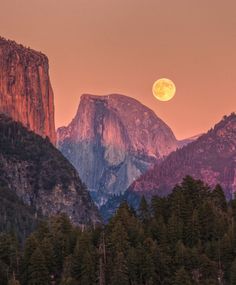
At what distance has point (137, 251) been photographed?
446 feet

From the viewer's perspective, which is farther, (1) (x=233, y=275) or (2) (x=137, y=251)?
(2) (x=137, y=251)

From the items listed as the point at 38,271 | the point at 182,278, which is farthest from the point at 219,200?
the point at 38,271

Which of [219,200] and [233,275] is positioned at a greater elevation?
[219,200]

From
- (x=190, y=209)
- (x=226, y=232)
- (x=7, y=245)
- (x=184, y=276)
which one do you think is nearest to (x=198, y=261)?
(x=184, y=276)

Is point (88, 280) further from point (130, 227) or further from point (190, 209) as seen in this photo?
point (190, 209)

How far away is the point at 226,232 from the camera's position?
14625cm

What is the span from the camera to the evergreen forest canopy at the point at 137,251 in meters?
131

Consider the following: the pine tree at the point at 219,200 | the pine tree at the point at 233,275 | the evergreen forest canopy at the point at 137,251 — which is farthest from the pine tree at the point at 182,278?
the pine tree at the point at 219,200

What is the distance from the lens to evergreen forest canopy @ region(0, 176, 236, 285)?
131 metres

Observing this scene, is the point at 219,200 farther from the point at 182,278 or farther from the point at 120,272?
the point at 182,278

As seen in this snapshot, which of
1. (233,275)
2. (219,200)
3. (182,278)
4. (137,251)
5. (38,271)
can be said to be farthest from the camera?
(219,200)

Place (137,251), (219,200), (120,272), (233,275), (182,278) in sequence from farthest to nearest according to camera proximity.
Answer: (219,200), (137,251), (120,272), (233,275), (182,278)

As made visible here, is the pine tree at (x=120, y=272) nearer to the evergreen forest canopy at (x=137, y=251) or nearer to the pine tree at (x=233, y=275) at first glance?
the evergreen forest canopy at (x=137, y=251)

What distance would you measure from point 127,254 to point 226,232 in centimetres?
2013
